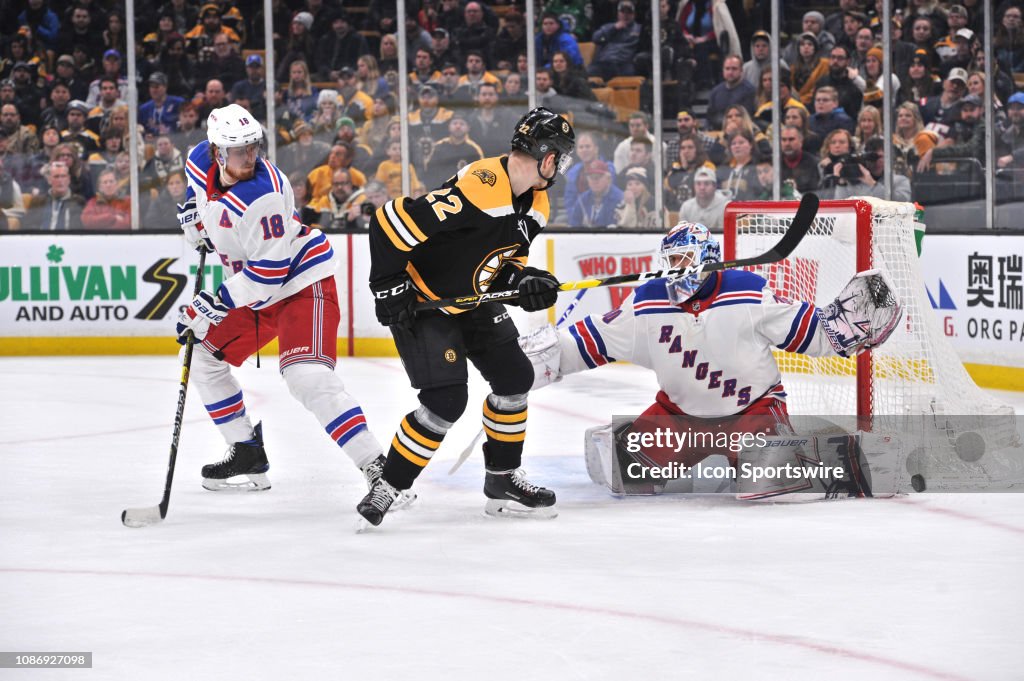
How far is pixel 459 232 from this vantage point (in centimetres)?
357

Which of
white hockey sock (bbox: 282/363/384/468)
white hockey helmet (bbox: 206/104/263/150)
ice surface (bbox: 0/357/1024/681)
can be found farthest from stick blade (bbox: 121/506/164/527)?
white hockey helmet (bbox: 206/104/263/150)

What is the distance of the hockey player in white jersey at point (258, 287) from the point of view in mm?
3816

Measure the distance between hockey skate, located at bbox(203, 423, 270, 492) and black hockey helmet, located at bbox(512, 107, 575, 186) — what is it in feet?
4.23

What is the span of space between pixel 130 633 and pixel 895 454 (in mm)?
2304

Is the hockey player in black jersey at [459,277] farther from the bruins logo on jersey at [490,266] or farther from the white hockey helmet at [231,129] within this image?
the white hockey helmet at [231,129]

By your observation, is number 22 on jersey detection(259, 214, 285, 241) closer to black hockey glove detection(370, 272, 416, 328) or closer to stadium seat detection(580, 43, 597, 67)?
black hockey glove detection(370, 272, 416, 328)

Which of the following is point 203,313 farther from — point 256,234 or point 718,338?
point 718,338

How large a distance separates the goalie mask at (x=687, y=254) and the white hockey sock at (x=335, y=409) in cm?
90

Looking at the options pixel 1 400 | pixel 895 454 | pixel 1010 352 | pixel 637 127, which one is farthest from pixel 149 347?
pixel 895 454

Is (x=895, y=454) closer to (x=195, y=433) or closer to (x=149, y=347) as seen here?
(x=195, y=433)

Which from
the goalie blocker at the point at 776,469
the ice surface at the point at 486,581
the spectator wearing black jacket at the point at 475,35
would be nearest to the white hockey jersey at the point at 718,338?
the goalie blocker at the point at 776,469

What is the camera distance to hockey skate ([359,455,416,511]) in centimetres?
375

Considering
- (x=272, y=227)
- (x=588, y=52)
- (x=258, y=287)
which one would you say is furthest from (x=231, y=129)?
(x=588, y=52)

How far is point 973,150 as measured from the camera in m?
7.72
